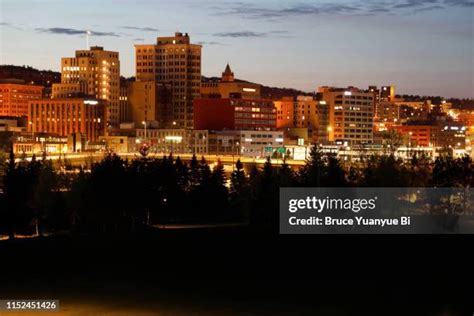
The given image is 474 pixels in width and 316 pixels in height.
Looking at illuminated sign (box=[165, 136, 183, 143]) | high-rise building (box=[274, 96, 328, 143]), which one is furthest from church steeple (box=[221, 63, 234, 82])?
illuminated sign (box=[165, 136, 183, 143])

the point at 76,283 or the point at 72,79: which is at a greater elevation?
the point at 72,79

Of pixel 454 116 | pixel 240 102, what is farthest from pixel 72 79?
pixel 454 116

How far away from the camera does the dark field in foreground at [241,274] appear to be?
12.3 meters

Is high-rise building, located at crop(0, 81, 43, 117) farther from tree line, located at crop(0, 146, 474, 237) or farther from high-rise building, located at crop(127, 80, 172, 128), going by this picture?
tree line, located at crop(0, 146, 474, 237)

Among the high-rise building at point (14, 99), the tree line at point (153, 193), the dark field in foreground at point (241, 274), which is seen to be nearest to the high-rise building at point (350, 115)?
the high-rise building at point (14, 99)

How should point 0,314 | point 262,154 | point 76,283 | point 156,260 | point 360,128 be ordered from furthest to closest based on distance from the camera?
1. point 360,128
2. point 262,154
3. point 156,260
4. point 76,283
5. point 0,314

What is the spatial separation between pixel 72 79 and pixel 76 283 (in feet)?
228

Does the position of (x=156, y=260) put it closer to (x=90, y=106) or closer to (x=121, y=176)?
(x=121, y=176)

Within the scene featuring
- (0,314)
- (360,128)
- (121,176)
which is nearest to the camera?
(0,314)

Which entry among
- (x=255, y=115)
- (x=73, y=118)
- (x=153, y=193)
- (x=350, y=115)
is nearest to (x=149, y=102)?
(x=73, y=118)

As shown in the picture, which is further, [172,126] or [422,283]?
[172,126]

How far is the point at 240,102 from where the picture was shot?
7325cm

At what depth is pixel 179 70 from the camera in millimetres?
85125

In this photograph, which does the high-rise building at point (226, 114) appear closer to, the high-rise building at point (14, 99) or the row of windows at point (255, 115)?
the row of windows at point (255, 115)
